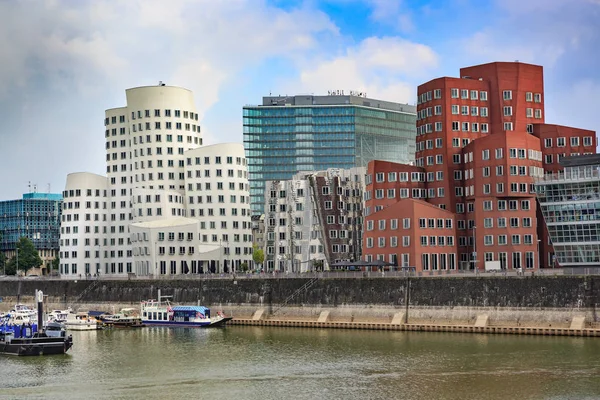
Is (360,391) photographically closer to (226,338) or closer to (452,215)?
(226,338)

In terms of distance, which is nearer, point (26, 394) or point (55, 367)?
point (26, 394)

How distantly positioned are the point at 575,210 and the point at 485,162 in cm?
1869

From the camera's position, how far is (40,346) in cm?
12050

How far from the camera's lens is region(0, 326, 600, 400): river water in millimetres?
89688

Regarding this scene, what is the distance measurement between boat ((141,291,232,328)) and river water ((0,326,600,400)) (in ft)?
60.3

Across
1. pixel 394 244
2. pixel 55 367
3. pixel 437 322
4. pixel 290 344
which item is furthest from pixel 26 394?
pixel 394 244

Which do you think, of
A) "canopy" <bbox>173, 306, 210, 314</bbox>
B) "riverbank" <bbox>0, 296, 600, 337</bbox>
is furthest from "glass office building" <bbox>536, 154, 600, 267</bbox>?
"canopy" <bbox>173, 306, 210, 314</bbox>

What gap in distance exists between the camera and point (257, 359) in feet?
366

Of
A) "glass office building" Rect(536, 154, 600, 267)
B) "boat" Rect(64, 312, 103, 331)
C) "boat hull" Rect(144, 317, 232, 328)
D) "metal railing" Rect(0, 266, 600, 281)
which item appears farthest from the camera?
"boat" Rect(64, 312, 103, 331)

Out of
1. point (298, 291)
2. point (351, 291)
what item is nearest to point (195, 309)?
point (298, 291)

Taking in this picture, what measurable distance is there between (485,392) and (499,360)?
1718cm

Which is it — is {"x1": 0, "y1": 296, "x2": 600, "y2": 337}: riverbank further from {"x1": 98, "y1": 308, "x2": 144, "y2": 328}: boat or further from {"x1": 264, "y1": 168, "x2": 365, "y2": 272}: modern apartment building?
{"x1": 264, "y1": 168, "x2": 365, "y2": 272}: modern apartment building

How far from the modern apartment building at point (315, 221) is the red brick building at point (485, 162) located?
14.3 meters

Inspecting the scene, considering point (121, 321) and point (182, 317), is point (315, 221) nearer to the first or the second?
point (182, 317)
